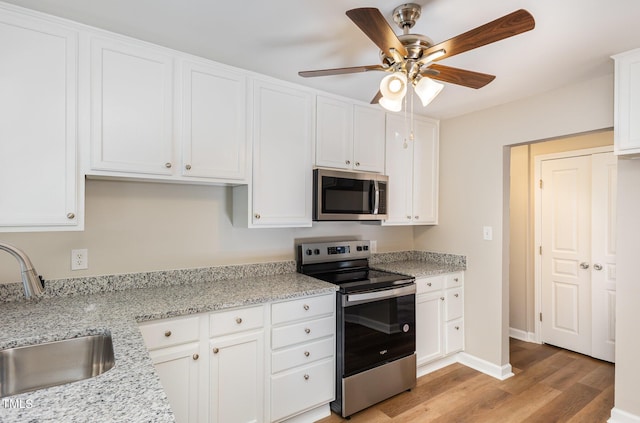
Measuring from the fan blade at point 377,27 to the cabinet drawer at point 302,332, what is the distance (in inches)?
63.3

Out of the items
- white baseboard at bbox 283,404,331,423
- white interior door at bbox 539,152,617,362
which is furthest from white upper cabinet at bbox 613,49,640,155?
white baseboard at bbox 283,404,331,423

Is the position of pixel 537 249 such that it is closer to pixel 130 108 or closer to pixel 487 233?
pixel 487 233

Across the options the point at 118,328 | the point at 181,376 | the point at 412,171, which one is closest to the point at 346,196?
the point at 412,171

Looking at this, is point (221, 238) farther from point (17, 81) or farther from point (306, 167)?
point (17, 81)

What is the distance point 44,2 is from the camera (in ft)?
5.00

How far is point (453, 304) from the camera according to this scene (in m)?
3.06

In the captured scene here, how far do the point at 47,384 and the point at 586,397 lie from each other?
11.1ft

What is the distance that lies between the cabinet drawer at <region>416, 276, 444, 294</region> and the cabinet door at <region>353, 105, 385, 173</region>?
1.00m

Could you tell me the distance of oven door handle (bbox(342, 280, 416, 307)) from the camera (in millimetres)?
2234

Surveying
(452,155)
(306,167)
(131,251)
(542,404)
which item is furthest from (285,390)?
(452,155)

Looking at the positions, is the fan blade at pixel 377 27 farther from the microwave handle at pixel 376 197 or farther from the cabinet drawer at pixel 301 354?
the cabinet drawer at pixel 301 354

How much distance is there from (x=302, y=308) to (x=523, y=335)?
9.61ft

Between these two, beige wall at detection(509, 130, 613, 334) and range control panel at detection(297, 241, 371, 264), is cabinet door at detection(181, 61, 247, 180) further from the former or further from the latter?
beige wall at detection(509, 130, 613, 334)

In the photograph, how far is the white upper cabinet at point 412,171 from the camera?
9.78ft
